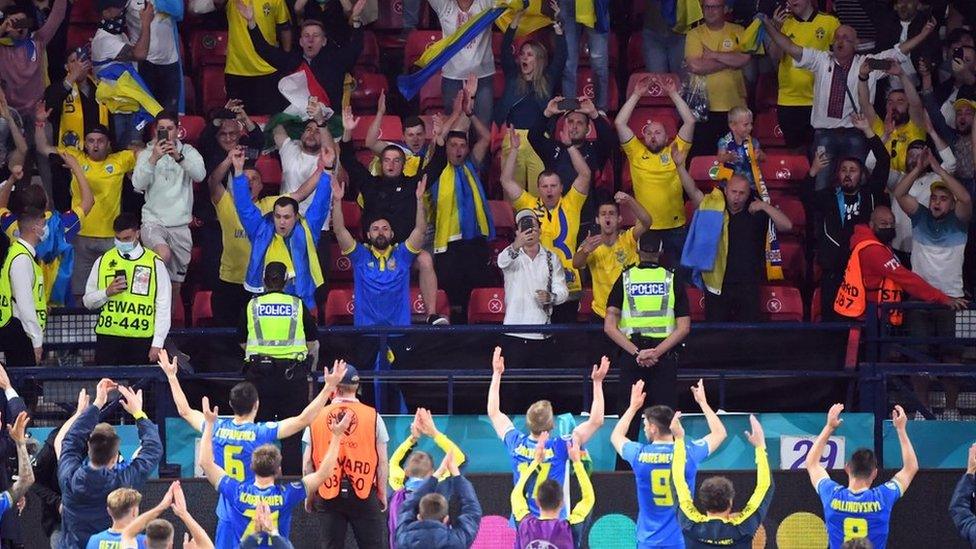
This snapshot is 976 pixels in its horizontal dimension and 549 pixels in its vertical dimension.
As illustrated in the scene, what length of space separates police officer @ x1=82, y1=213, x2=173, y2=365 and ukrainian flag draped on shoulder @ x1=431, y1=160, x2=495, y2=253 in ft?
9.24

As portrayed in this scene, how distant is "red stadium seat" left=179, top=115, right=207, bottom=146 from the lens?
17.7m

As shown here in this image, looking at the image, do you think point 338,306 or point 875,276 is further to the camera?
point 338,306

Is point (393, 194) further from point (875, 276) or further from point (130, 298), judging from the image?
point (875, 276)

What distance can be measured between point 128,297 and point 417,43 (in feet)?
17.8

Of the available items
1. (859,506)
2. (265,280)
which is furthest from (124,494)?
(859,506)

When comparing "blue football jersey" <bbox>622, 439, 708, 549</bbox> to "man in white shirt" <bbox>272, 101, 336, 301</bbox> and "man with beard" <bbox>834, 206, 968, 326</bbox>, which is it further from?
"man in white shirt" <bbox>272, 101, 336, 301</bbox>

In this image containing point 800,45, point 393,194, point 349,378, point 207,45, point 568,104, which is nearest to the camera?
point 349,378

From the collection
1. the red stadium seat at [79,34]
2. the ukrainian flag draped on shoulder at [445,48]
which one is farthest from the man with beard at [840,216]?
the red stadium seat at [79,34]

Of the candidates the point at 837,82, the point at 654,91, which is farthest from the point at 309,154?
the point at 837,82

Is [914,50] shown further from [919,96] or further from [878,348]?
[878,348]

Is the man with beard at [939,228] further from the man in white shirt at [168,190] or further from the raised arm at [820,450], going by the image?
the man in white shirt at [168,190]

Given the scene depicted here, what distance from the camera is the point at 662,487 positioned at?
1218cm

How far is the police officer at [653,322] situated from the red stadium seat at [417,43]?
5091 mm

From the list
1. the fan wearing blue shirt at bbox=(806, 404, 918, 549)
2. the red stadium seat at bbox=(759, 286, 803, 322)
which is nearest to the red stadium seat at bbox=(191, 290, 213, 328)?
the red stadium seat at bbox=(759, 286, 803, 322)
